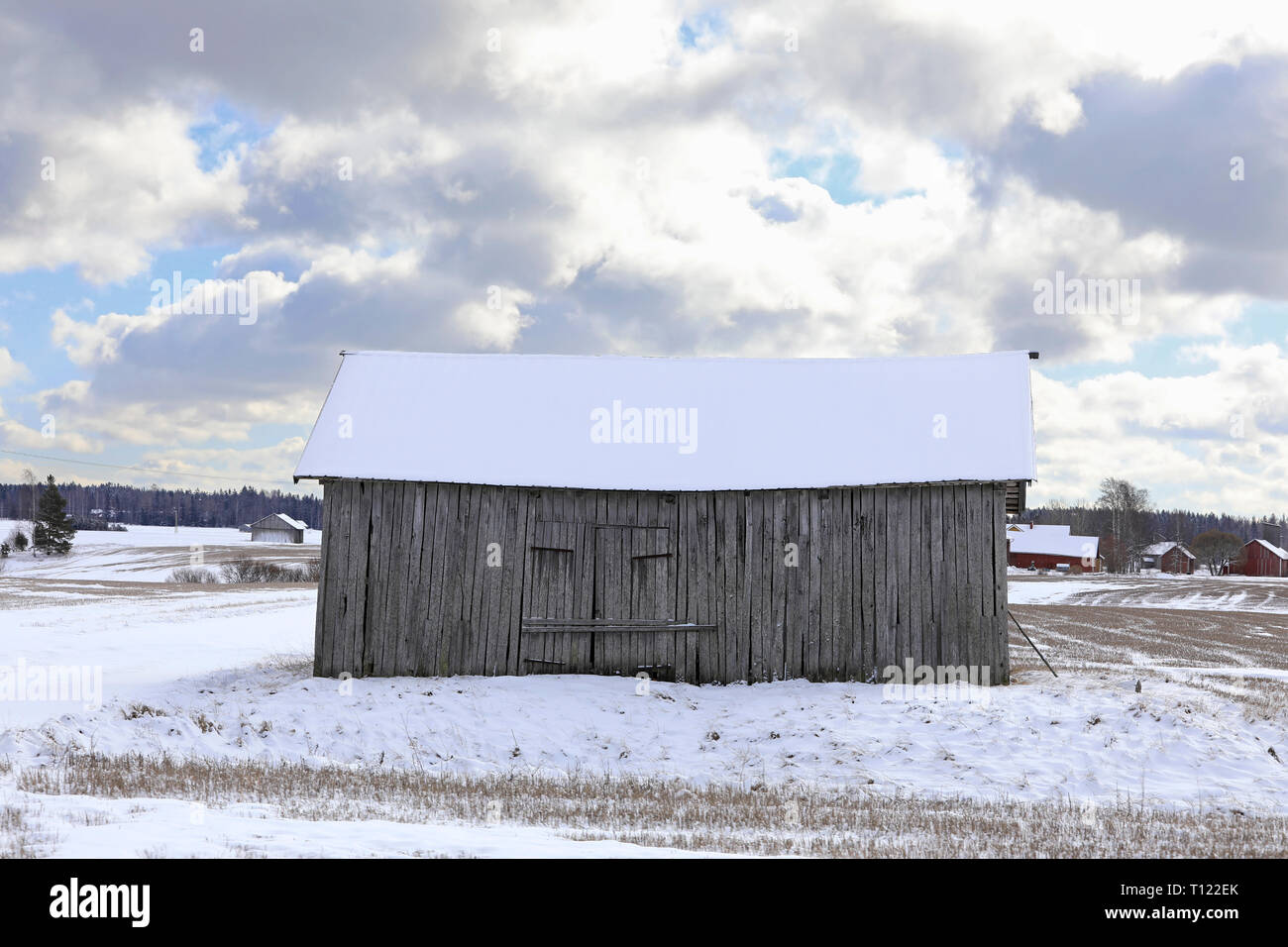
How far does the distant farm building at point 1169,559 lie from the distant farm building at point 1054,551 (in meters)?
12.1

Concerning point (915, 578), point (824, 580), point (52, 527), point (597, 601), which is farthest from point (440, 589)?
point (52, 527)

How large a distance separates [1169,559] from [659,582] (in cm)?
11752

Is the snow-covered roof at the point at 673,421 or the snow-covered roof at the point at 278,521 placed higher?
the snow-covered roof at the point at 673,421

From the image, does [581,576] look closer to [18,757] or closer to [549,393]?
[549,393]

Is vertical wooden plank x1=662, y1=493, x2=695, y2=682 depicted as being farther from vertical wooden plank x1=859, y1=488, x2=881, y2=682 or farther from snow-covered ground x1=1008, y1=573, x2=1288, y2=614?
snow-covered ground x1=1008, y1=573, x2=1288, y2=614

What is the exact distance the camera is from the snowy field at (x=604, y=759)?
7.79 m

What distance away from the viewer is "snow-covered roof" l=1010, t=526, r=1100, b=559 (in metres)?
104

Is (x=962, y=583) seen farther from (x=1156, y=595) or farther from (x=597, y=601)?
(x=1156, y=595)

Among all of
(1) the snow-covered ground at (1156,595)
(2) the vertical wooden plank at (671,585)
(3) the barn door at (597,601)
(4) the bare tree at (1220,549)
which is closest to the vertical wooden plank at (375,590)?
(3) the barn door at (597,601)

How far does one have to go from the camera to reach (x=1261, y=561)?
100812 millimetres

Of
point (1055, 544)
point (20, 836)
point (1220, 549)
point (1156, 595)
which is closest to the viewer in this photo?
point (20, 836)

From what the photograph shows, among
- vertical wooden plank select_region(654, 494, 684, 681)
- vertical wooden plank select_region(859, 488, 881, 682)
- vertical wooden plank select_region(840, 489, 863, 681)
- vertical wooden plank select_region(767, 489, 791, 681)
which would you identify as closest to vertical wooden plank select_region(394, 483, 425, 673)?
vertical wooden plank select_region(654, 494, 684, 681)

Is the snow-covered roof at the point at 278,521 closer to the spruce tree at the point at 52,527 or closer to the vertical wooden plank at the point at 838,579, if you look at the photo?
the spruce tree at the point at 52,527
